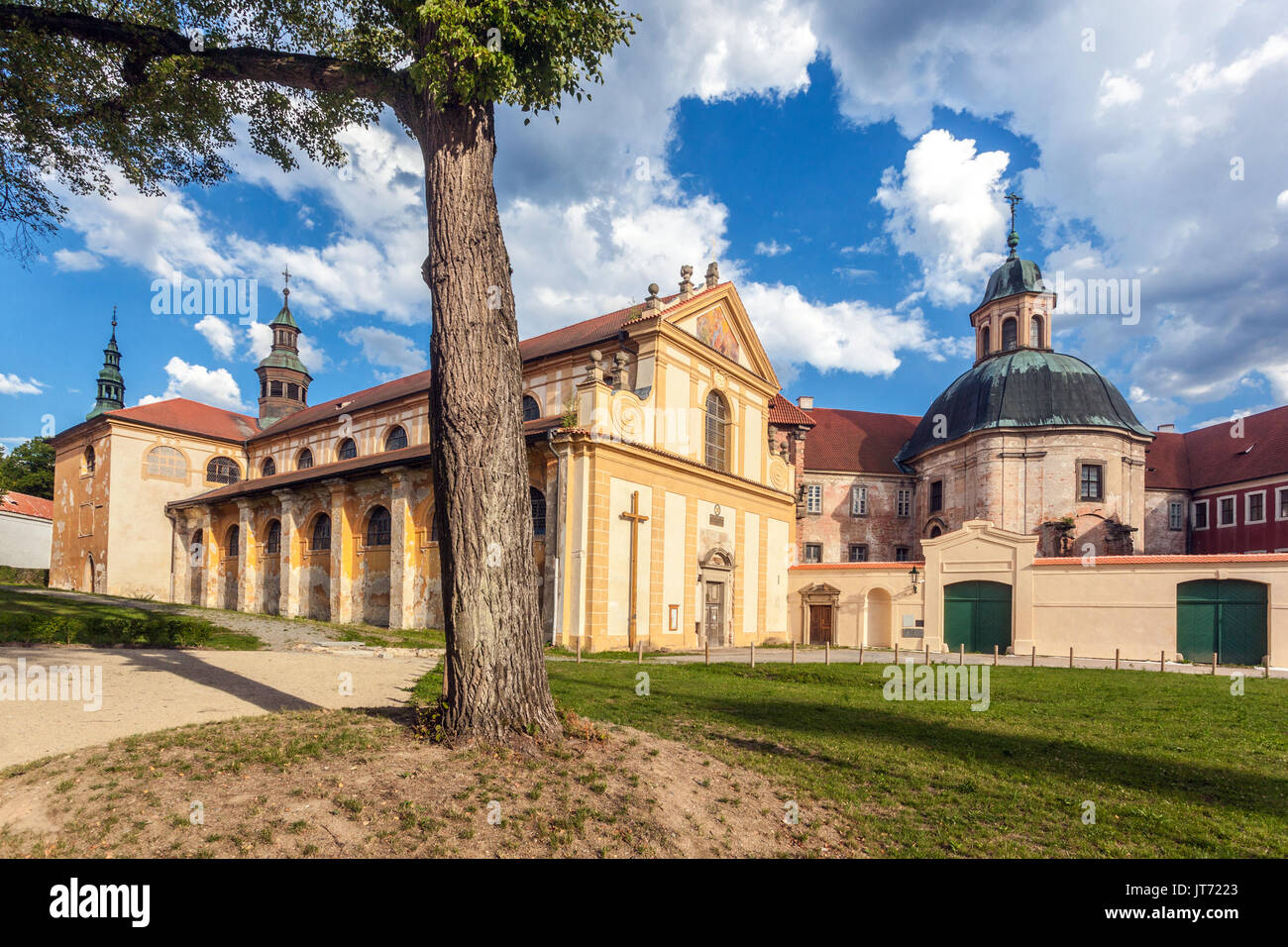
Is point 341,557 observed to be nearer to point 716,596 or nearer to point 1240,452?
point 716,596

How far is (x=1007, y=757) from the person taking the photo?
7.61m

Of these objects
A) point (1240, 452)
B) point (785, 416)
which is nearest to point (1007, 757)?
point (785, 416)

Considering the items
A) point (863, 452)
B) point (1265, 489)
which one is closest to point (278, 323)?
point (863, 452)

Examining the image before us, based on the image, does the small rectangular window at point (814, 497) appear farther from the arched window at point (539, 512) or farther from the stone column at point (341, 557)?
the stone column at point (341, 557)

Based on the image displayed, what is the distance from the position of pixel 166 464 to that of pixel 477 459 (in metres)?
38.7

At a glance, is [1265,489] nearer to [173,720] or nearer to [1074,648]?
[1074,648]

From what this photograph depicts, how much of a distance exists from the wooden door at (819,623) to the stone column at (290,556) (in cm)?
2065

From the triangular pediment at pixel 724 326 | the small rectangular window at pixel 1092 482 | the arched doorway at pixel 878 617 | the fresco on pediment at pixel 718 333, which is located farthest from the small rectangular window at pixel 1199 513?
the fresco on pediment at pixel 718 333

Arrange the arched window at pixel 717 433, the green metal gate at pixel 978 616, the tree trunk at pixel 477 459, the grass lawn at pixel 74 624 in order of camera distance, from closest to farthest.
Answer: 1. the tree trunk at pixel 477 459
2. the grass lawn at pixel 74 624
3. the arched window at pixel 717 433
4. the green metal gate at pixel 978 616

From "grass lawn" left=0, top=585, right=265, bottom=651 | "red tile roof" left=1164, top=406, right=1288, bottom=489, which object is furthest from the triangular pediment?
"red tile roof" left=1164, top=406, right=1288, bottom=489

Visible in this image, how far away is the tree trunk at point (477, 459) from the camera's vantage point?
21.1ft

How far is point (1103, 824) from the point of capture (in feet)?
18.0

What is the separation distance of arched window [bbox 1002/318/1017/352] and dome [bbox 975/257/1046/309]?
154 centimetres
